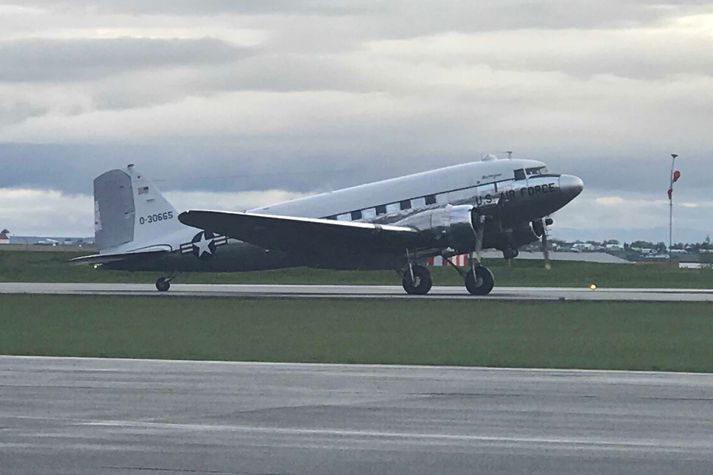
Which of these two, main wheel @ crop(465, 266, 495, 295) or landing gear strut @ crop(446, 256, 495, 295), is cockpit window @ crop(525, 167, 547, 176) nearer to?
landing gear strut @ crop(446, 256, 495, 295)

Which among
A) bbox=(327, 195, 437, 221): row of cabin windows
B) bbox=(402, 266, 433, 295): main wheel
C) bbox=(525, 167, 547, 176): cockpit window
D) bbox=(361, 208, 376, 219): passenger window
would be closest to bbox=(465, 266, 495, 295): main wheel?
bbox=(402, 266, 433, 295): main wheel

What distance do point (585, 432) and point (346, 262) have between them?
32.9 meters

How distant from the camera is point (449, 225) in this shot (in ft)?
140

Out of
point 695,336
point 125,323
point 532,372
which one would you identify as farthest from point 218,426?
point 125,323

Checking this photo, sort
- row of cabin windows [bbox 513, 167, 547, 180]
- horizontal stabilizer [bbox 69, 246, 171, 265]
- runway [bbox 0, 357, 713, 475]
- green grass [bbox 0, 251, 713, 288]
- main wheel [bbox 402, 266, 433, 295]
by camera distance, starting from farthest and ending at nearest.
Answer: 1. green grass [bbox 0, 251, 713, 288]
2. horizontal stabilizer [bbox 69, 246, 171, 265]
3. main wheel [bbox 402, 266, 433, 295]
4. row of cabin windows [bbox 513, 167, 547, 180]
5. runway [bbox 0, 357, 713, 475]

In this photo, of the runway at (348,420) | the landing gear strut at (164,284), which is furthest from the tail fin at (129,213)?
the runway at (348,420)

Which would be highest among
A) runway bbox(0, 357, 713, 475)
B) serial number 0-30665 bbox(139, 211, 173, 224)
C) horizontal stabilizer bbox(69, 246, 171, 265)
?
serial number 0-30665 bbox(139, 211, 173, 224)

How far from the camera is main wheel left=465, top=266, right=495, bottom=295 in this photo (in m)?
43.8

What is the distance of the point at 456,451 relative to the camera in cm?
1159

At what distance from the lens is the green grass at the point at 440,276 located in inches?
2340

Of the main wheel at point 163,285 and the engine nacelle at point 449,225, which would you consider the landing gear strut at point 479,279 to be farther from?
the main wheel at point 163,285

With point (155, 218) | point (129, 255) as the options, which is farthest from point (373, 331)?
point (155, 218)

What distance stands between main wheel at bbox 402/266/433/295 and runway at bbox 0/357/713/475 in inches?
953

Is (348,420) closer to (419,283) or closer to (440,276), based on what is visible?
(419,283)
